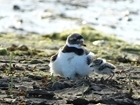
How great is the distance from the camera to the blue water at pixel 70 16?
20016 millimetres

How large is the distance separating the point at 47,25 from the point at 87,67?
10.2 meters

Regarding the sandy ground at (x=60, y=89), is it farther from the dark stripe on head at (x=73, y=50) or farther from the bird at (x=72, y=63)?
the dark stripe on head at (x=73, y=50)

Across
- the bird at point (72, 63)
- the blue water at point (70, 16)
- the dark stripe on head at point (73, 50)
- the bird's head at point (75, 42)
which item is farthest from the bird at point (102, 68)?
the blue water at point (70, 16)

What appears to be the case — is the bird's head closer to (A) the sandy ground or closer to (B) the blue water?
(A) the sandy ground

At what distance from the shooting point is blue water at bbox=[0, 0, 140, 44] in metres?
20.0

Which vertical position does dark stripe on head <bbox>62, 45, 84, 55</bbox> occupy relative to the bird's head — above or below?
below

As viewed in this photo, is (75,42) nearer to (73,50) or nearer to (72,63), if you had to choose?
(73,50)

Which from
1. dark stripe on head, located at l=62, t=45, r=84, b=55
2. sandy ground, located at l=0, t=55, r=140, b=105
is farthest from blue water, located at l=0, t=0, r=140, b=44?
dark stripe on head, located at l=62, t=45, r=84, b=55

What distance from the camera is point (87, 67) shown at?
1096 cm

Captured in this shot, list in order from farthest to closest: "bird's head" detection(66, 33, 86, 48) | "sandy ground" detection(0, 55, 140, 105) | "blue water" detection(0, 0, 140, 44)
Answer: "blue water" detection(0, 0, 140, 44), "bird's head" detection(66, 33, 86, 48), "sandy ground" detection(0, 55, 140, 105)

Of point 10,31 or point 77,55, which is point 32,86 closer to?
point 77,55

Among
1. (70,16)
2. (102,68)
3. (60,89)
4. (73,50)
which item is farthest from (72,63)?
(70,16)

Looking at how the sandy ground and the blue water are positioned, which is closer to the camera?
the sandy ground

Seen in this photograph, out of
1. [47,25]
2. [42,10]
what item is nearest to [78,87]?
[47,25]
